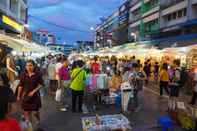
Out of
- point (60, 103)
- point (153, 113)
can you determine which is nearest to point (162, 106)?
point (153, 113)

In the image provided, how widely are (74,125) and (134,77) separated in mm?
3787

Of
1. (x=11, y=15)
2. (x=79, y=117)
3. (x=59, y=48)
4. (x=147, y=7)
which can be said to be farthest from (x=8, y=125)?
(x=59, y=48)

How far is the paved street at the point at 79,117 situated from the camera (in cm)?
1140

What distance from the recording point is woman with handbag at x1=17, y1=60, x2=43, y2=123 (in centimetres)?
962

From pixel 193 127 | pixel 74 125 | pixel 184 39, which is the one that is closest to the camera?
pixel 193 127

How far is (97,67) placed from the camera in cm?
2003

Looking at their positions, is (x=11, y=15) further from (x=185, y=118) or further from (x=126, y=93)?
(x=185, y=118)

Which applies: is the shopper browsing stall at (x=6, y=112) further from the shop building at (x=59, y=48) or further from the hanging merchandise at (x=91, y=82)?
the shop building at (x=59, y=48)

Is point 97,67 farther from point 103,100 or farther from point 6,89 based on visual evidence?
point 6,89

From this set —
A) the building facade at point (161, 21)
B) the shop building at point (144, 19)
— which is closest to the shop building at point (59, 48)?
the building facade at point (161, 21)

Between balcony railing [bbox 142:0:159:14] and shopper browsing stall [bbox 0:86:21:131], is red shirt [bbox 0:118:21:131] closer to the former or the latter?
shopper browsing stall [bbox 0:86:21:131]

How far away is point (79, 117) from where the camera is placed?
510 inches

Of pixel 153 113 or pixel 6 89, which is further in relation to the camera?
pixel 153 113

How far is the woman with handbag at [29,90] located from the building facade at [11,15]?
21.5 meters
